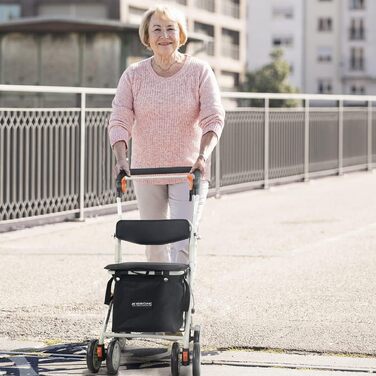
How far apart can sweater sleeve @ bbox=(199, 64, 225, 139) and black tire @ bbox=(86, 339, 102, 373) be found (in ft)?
4.19

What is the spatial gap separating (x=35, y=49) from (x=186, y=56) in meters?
57.9

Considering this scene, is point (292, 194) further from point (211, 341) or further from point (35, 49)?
point (35, 49)

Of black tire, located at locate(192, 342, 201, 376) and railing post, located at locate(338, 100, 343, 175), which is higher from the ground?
railing post, located at locate(338, 100, 343, 175)

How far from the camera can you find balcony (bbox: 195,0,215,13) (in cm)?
8369

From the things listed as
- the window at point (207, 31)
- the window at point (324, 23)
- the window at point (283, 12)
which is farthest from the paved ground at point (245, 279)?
the window at point (324, 23)

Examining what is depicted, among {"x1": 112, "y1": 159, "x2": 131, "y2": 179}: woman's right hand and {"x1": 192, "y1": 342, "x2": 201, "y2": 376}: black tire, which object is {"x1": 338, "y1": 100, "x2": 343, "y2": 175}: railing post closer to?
{"x1": 112, "y1": 159, "x2": 131, "y2": 179}: woman's right hand

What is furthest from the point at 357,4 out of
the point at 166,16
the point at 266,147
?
the point at 166,16

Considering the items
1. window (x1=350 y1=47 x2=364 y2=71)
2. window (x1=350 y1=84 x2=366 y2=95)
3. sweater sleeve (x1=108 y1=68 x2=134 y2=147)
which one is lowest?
sweater sleeve (x1=108 y1=68 x2=134 y2=147)

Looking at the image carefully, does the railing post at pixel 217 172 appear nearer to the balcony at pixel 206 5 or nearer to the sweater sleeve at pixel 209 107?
the sweater sleeve at pixel 209 107

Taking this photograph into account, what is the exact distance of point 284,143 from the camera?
19.9 m

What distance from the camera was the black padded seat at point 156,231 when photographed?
6.23m

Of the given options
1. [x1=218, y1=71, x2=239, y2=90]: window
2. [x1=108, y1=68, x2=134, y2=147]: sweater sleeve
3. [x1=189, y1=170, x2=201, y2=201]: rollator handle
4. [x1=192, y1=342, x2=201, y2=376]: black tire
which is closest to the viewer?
[x1=192, y1=342, x2=201, y2=376]: black tire

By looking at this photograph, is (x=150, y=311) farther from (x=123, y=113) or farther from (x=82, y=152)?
(x=82, y=152)

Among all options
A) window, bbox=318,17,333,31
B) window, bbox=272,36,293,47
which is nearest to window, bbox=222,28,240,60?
window, bbox=272,36,293,47
